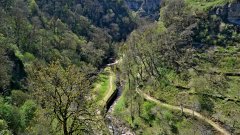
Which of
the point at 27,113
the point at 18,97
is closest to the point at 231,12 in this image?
the point at 18,97

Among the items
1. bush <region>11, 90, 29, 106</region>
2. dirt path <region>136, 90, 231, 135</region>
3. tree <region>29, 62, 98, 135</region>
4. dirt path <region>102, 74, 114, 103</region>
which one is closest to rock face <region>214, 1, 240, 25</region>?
dirt path <region>136, 90, 231, 135</region>

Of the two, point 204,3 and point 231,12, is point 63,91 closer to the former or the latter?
point 231,12

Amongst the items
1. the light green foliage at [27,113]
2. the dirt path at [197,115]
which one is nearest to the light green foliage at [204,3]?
the dirt path at [197,115]

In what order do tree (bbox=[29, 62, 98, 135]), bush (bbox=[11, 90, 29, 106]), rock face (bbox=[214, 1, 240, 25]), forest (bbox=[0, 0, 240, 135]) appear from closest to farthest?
tree (bbox=[29, 62, 98, 135]), bush (bbox=[11, 90, 29, 106]), forest (bbox=[0, 0, 240, 135]), rock face (bbox=[214, 1, 240, 25])

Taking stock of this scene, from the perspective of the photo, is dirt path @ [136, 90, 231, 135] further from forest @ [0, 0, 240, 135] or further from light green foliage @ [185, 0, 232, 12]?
light green foliage @ [185, 0, 232, 12]

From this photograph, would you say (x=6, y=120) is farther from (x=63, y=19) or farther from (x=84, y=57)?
(x=63, y=19)

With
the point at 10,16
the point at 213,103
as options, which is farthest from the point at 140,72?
the point at 10,16

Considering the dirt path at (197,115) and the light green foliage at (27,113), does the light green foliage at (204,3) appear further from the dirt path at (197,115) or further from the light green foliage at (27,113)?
the light green foliage at (27,113)

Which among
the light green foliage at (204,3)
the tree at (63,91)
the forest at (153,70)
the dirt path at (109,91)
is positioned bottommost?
the dirt path at (109,91)
